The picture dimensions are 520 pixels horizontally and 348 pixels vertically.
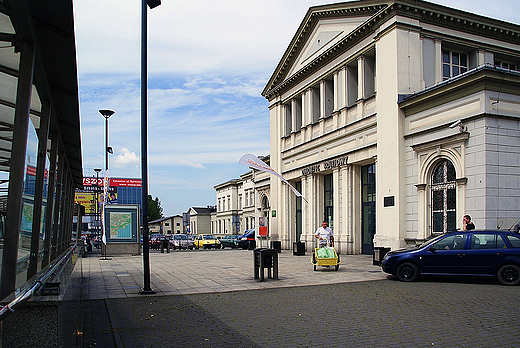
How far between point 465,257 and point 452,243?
1.64 feet

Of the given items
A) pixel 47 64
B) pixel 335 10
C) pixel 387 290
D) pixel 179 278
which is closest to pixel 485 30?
pixel 335 10

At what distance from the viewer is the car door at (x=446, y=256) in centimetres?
1288

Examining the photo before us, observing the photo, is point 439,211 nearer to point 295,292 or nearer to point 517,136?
point 517,136

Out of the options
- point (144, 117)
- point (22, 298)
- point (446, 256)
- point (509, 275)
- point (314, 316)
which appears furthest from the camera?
point (446, 256)

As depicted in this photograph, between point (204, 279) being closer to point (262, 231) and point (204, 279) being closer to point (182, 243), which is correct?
point (262, 231)

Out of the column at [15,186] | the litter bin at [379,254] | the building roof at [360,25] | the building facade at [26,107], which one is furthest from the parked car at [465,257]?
the building roof at [360,25]

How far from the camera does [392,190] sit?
67.8ft

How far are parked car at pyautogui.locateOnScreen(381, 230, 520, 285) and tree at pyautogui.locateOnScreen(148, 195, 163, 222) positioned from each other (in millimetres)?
117543

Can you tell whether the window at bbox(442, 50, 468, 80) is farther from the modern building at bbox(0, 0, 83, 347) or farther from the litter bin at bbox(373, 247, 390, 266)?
the modern building at bbox(0, 0, 83, 347)

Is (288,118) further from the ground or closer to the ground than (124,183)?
further from the ground

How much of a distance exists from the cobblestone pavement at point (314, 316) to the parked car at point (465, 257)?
0.43m

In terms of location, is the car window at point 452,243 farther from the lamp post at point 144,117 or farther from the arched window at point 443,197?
the lamp post at point 144,117

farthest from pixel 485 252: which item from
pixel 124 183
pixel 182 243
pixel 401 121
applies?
pixel 124 183

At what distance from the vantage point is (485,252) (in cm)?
1265
